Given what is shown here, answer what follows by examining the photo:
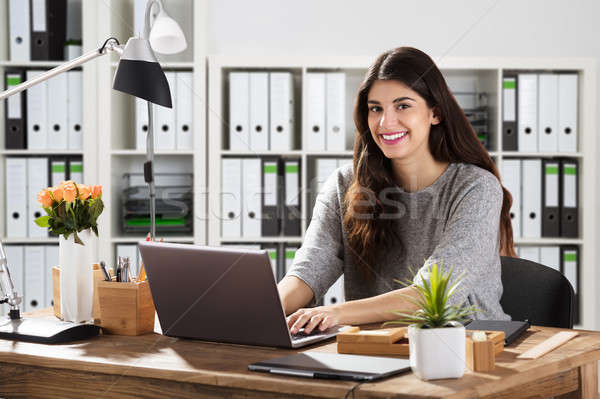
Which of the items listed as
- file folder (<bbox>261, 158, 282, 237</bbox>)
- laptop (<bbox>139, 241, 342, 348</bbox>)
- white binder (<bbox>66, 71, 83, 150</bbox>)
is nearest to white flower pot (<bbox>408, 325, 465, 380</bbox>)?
laptop (<bbox>139, 241, 342, 348</bbox>)

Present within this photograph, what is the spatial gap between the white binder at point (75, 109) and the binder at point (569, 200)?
2200 mm

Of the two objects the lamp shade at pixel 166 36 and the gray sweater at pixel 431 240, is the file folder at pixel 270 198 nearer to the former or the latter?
the lamp shade at pixel 166 36

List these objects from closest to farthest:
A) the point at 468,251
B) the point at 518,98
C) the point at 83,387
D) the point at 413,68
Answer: the point at 83,387
the point at 468,251
the point at 413,68
the point at 518,98

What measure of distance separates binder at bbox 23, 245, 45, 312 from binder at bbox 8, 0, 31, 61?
0.88 m

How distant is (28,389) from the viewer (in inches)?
41.4

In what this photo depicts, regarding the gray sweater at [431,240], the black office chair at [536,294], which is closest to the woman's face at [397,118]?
the gray sweater at [431,240]

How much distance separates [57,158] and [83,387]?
2.05 metres

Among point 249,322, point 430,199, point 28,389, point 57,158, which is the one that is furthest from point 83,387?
point 57,158

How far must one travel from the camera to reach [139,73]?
4.39ft

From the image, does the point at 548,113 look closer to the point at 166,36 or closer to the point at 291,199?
the point at 291,199

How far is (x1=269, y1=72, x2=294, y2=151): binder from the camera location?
2768 mm

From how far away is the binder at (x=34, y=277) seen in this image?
2.80m

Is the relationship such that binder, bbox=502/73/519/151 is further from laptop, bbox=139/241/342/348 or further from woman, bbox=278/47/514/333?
laptop, bbox=139/241/342/348

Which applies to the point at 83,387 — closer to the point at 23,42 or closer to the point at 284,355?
the point at 284,355
